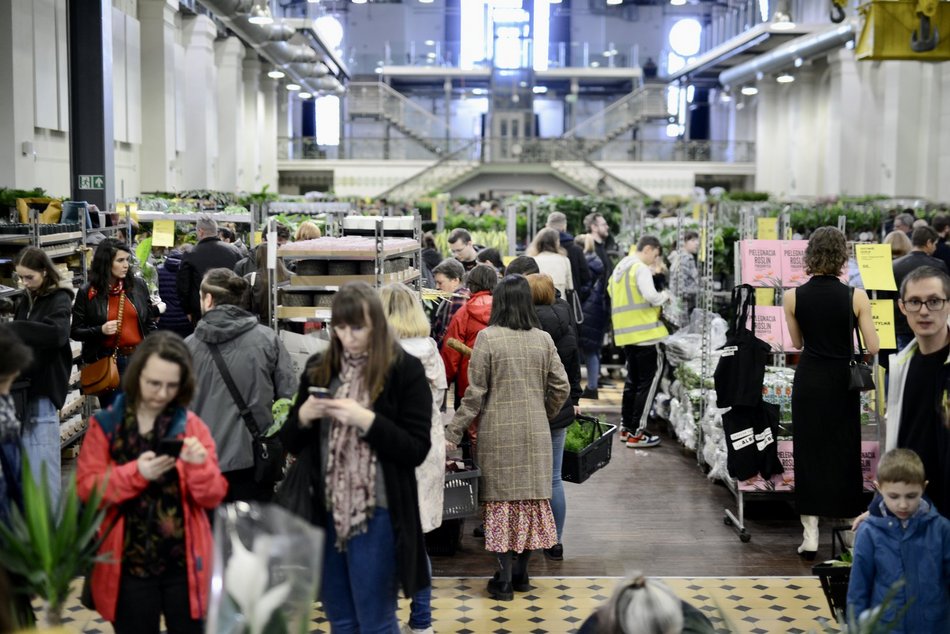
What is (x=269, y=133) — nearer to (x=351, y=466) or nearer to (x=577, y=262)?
(x=577, y=262)

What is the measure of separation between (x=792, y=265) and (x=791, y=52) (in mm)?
21447

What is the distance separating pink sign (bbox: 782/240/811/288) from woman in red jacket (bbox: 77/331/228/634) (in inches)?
167

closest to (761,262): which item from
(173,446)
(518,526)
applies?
(518,526)

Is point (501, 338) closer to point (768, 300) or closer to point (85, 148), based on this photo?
point (768, 300)

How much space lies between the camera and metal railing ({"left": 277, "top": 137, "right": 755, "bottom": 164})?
33562 millimetres

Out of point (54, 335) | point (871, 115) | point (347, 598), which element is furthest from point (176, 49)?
point (347, 598)

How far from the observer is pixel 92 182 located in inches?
470

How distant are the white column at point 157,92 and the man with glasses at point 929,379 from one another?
17.6 metres

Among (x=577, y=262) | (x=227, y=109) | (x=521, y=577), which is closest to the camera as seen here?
(x=521, y=577)

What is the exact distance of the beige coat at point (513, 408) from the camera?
492 cm

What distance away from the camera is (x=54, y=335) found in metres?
4.80

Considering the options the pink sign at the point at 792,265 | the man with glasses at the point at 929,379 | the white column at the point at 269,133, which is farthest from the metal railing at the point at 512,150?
the man with glasses at the point at 929,379

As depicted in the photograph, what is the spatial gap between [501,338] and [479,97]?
123 feet

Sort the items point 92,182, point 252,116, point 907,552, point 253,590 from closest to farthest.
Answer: point 253,590, point 907,552, point 92,182, point 252,116
